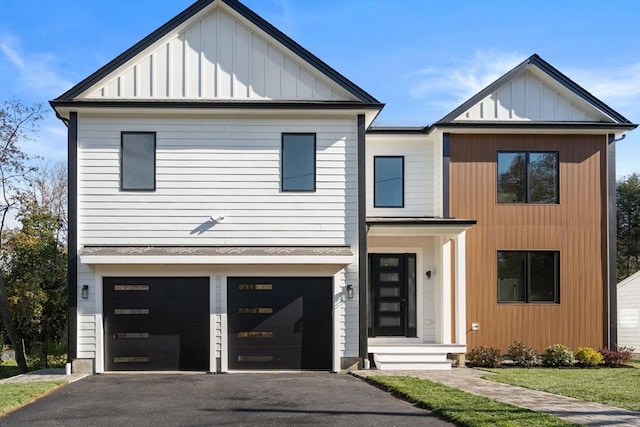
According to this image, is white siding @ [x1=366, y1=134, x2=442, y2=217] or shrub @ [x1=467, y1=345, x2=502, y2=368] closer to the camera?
shrub @ [x1=467, y1=345, x2=502, y2=368]

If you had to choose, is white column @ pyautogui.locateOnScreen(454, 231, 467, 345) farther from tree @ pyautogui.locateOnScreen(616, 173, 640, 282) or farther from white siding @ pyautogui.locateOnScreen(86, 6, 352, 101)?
tree @ pyautogui.locateOnScreen(616, 173, 640, 282)

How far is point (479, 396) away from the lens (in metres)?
9.90

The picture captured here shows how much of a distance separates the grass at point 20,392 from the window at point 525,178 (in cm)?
1055

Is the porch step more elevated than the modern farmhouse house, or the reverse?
the modern farmhouse house

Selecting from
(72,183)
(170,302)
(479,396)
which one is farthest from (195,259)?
(479,396)

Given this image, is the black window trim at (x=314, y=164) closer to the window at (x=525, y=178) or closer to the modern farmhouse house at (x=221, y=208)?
the modern farmhouse house at (x=221, y=208)

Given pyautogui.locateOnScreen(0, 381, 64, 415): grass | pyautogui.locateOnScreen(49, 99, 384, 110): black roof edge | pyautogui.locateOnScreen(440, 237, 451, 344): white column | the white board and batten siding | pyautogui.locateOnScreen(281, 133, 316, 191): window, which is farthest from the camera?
the white board and batten siding

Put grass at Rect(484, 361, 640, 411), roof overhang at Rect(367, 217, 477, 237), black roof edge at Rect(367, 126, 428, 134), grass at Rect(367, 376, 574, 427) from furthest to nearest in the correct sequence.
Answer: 1. black roof edge at Rect(367, 126, 428, 134)
2. roof overhang at Rect(367, 217, 477, 237)
3. grass at Rect(484, 361, 640, 411)
4. grass at Rect(367, 376, 574, 427)

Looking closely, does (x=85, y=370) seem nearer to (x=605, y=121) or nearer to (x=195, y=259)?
(x=195, y=259)

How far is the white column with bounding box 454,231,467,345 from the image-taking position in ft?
49.8

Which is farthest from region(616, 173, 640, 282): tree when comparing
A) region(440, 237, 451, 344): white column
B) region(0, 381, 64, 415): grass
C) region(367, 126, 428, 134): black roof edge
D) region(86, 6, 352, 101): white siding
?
region(0, 381, 64, 415): grass

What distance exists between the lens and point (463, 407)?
28.9ft

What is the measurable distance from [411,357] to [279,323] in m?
2.92

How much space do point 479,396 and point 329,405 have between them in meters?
2.22
